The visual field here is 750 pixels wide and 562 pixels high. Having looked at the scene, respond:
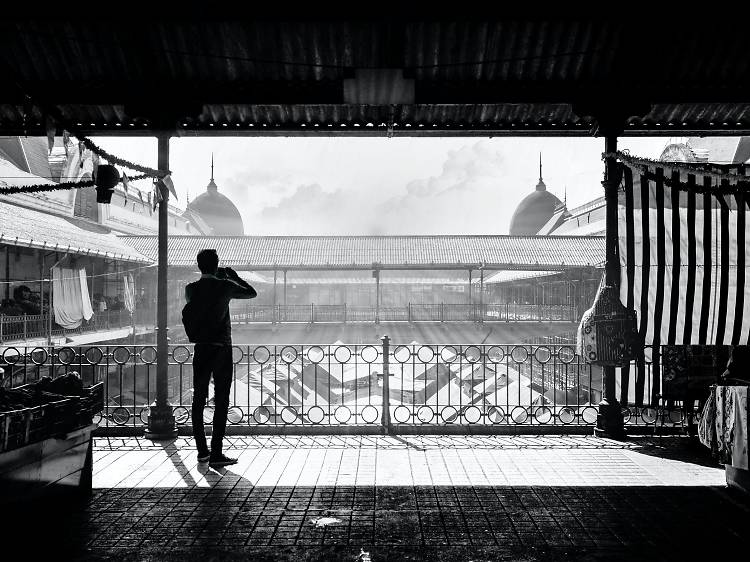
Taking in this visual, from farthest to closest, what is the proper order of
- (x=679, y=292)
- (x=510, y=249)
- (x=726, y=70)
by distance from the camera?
1. (x=510, y=249)
2. (x=726, y=70)
3. (x=679, y=292)

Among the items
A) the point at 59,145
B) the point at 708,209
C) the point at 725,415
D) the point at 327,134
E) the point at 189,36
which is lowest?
the point at 725,415

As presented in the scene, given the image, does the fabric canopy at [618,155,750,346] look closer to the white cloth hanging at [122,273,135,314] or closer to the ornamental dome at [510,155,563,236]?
the white cloth hanging at [122,273,135,314]

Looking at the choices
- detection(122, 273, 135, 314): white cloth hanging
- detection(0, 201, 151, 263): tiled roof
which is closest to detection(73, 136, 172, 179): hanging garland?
detection(0, 201, 151, 263): tiled roof

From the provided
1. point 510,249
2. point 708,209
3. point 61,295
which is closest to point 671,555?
point 708,209

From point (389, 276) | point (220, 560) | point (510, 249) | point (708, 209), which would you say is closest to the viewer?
point (220, 560)

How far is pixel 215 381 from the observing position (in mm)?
5402

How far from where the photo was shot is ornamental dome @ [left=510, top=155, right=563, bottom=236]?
153ft

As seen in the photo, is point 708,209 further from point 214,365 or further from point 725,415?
point 214,365

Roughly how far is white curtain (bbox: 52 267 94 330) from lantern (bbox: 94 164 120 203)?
16326 millimetres

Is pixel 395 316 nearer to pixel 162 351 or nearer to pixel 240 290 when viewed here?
pixel 162 351

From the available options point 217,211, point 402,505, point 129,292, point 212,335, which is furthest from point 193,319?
point 217,211

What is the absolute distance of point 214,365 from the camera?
17.5ft

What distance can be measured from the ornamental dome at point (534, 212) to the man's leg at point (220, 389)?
43705mm

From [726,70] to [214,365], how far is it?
628 cm
